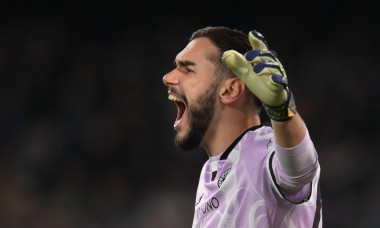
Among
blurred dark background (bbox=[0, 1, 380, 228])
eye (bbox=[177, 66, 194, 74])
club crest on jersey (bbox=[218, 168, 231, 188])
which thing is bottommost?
blurred dark background (bbox=[0, 1, 380, 228])

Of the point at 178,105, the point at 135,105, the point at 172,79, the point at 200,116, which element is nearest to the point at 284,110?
the point at 200,116

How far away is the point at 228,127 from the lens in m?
2.14

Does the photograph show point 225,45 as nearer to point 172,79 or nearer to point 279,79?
point 172,79

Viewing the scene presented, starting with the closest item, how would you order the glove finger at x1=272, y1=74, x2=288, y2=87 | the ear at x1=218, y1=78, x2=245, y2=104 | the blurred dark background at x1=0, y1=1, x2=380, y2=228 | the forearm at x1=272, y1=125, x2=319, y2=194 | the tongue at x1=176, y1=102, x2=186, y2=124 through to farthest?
1. the glove finger at x1=272, y1=74, x2=288, y2=87
2. the forearm at x1=272, y1=125, x2=319, y2=194
3. the ear at x1=218, y1=78, x2=245, y2=104
4. the tongue at x1=176, y1=102, x2=186, y2=124
5. the blurred dark background at x1=0, y1=1, x2=380, y2=228

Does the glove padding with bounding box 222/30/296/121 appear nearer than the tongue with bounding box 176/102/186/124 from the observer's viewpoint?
Yes

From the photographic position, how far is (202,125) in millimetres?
2170

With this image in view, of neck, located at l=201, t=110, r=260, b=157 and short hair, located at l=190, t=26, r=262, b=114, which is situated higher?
short hair, located at l=190, t=26, r=262, b=114

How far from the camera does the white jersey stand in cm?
176

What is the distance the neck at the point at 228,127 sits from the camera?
213 centimetres

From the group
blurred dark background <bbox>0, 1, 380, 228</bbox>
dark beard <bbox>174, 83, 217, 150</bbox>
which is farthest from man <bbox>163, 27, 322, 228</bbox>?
blurred dark background <bbox>0, 1, 380, 228</bbox>

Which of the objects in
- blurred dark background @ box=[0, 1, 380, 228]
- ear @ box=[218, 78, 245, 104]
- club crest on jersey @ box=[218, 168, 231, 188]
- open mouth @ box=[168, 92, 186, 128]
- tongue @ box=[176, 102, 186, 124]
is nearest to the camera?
club crest on jersey @ box=[218, 168, 231, 188]

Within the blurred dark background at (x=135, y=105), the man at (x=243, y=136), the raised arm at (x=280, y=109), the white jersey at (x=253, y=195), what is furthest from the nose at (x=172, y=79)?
the blurred dark background at (x=135, y=105)

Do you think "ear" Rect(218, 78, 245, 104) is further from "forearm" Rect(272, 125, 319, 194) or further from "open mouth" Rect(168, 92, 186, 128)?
"forearm" Rect(272, 125, 319, 194)

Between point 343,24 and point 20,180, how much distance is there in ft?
11.5
